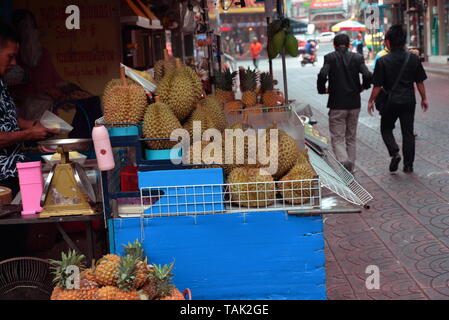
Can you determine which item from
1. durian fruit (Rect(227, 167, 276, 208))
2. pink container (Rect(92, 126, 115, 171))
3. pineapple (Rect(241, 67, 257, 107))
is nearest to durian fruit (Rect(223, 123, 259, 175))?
durian fruit (Rect(227, 167, 276, 208))

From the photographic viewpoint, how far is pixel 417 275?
17.6 feet

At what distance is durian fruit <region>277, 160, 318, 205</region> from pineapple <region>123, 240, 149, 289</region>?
0.80m

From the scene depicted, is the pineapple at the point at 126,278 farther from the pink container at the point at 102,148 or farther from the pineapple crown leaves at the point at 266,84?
the pineapple crown leaves at the point at 266,84

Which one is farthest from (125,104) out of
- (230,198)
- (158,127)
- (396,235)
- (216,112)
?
(396,235)

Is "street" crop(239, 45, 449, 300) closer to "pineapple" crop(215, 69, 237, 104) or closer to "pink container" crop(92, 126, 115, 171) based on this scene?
"pineapple" crop(215, 69, 237, 104)

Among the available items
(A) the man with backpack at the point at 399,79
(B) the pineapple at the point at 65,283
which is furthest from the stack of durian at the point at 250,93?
(B) the pineapple at the point at 65,283

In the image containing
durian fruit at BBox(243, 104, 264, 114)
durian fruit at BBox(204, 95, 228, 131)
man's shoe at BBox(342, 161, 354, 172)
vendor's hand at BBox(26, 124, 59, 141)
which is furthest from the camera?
man's shoe at BBox(342, 161, 354, 172)

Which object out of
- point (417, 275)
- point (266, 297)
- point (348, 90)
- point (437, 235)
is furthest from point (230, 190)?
point (348, 90)

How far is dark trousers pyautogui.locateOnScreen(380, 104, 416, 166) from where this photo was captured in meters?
8.63

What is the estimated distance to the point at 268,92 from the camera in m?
6.79

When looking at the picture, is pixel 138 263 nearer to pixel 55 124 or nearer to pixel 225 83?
pixel 55 124

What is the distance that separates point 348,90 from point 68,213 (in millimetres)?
5465

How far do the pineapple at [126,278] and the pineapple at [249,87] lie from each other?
3504 millimetres

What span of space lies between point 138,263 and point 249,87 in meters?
3.99
